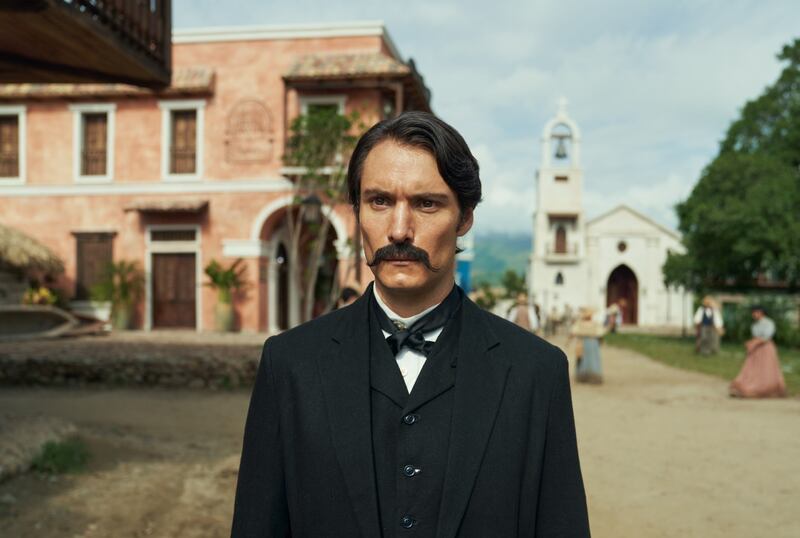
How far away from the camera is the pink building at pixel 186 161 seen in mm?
19500

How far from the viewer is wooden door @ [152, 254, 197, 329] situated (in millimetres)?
20156

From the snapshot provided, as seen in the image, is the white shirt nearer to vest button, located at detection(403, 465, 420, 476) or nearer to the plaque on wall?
vest button, located at detection(403, 465, 420, 476)

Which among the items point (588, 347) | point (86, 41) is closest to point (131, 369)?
point (86, 41)

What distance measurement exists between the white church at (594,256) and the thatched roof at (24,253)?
30769 mm

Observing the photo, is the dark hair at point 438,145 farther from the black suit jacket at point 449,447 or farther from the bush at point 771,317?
the bush at point 771,317

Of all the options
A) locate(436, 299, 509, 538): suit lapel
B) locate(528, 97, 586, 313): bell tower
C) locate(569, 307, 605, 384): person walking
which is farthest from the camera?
locate(528, 97, 586, 313): bell tower

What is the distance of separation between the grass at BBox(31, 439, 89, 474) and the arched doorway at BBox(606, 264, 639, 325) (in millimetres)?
44199

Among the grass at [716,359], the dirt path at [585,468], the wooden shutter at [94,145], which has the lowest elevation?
the grass at [716,359]

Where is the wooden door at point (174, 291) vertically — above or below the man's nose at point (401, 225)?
below

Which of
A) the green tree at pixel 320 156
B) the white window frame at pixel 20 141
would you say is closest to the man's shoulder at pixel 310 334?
the green tree at pixel 320 156

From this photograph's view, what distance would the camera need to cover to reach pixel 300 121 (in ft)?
58.3

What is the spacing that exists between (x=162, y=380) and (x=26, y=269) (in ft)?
31.1

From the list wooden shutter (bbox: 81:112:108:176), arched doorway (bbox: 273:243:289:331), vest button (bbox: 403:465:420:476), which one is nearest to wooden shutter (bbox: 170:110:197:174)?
wooden shutter (bbox: 81:112:108:176)

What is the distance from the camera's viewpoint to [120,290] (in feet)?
63.9
